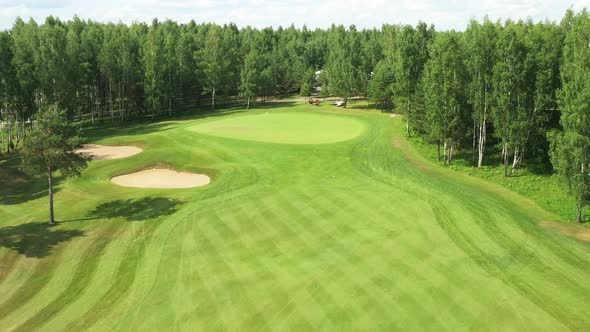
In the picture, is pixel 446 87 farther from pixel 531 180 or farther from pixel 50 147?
pixel 50 147

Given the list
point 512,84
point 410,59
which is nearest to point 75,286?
point 512,84

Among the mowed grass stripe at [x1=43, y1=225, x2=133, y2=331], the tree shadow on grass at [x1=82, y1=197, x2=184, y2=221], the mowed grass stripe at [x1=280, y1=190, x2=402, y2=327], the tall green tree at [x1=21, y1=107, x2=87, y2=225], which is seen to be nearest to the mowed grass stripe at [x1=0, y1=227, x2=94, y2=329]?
the mowed grass stripe at [x1=43, y1=225, x2=133, y2=331]

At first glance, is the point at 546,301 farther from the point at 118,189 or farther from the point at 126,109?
the point at 126,109

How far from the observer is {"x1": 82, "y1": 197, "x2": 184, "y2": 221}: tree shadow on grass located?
41188 millimetres

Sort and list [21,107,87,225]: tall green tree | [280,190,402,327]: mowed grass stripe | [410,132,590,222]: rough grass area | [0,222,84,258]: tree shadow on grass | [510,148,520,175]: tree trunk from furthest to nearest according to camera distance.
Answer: [510,148,520,175]: tree trunk
[410,132,590,222]: rough grass area
[21,107,87,225]: tall green tree
[0,222,84,258]: tree shadow on grass
[280,190,402,327]: mowed grass stripe

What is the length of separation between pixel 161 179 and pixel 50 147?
56.0 ft

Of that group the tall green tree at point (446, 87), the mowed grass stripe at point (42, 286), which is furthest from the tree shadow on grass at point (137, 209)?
the tall green tree at point (446, 87)

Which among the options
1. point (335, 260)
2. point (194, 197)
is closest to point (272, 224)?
point (335, 260)

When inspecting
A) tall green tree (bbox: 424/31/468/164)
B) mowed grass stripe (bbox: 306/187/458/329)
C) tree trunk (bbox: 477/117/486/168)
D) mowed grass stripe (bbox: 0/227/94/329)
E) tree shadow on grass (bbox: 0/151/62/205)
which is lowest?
mowed grass stripe (bbox: 0/227/94/329)

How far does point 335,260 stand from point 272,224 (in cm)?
870

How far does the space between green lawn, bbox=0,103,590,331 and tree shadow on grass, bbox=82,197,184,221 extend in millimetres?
209

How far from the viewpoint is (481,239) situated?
113 ft

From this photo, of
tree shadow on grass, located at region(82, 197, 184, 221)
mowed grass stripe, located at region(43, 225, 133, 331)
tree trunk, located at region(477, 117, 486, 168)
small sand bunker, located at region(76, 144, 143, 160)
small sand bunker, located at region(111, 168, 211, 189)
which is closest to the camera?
mowed grass stripe, located at region(43, 225, 133, 331)

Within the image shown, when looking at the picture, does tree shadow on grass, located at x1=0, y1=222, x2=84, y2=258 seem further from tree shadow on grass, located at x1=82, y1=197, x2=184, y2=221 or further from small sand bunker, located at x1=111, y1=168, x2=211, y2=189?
small sand bunker, located at x1=111, y1=168, x2=211, y2=189
